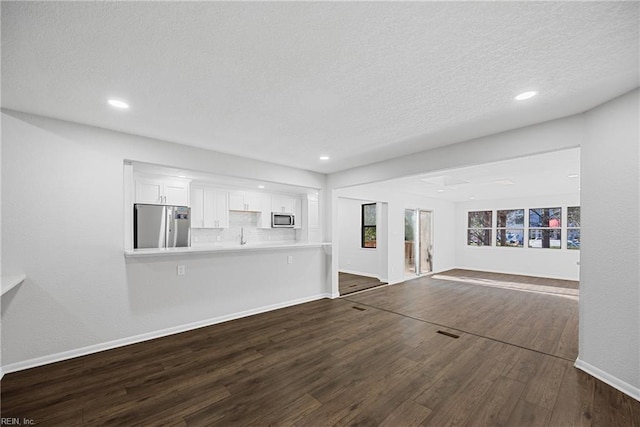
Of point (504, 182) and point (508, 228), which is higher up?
point (504, 182)

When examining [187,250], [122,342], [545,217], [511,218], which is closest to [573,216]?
[545,217]

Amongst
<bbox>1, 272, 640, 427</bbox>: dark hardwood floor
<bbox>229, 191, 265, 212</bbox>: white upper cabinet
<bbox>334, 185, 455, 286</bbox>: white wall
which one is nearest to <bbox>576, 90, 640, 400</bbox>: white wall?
<bbox>1, 272, 640, 427</bbox>: dark hardwood floor

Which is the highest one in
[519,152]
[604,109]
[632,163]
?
[604,109]

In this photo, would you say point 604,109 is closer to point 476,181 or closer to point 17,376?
point 476,181

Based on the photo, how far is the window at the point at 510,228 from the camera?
28.3ft

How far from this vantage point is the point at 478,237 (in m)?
9.59

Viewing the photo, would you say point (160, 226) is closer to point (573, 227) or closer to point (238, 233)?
point (238, 233)

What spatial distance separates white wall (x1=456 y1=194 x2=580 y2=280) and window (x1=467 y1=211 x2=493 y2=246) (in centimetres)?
16

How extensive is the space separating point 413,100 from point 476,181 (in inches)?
176

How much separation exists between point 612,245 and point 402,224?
17.0ft

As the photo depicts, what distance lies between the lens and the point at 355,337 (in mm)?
3539

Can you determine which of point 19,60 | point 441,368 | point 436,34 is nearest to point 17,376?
point 19,60

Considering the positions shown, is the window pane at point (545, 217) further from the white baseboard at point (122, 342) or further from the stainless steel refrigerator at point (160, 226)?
the stainless steel refrigerator at point (160, 226)

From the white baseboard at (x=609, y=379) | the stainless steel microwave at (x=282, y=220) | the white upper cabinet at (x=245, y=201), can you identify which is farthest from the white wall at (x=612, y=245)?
the white upper cabinet at (x=245, y=201)
